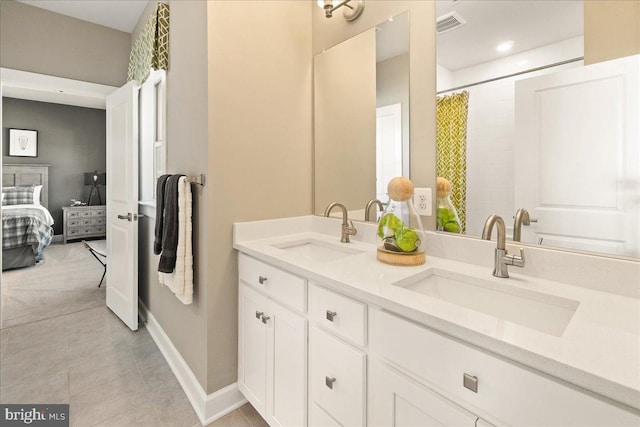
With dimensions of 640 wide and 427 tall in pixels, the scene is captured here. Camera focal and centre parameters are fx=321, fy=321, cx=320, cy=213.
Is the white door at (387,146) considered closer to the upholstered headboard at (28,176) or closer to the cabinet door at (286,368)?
the cabinet door at (286,368)

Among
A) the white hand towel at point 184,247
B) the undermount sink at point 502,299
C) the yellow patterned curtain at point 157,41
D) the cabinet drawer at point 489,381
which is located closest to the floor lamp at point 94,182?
the yellow patterned curtain at point 157,41

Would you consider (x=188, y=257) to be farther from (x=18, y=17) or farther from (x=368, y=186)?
(x=18, y=17)

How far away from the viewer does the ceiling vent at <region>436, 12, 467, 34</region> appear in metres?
1.36

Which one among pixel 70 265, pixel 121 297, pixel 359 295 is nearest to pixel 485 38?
pixel 359 295

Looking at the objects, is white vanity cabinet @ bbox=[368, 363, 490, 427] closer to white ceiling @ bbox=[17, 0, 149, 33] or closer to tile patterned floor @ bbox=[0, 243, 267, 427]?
tile patterned floor @ bbox=[0, 243, 267, 427]

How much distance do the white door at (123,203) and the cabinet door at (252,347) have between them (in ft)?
4.52

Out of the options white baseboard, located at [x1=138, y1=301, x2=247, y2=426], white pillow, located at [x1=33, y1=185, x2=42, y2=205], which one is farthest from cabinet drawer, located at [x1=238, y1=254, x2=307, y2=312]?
white pillow, located at [x1=33, y1=185, x2=42, y2=205]

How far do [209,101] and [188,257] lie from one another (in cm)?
80

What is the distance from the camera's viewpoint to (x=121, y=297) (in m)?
2.76

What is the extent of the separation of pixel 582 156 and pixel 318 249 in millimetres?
1217

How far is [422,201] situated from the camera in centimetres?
150

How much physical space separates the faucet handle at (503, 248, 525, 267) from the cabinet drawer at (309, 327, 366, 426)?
1.97ft

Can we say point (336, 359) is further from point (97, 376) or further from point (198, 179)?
point (97, 376)

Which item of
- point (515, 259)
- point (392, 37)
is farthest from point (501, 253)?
point (392, 37)
